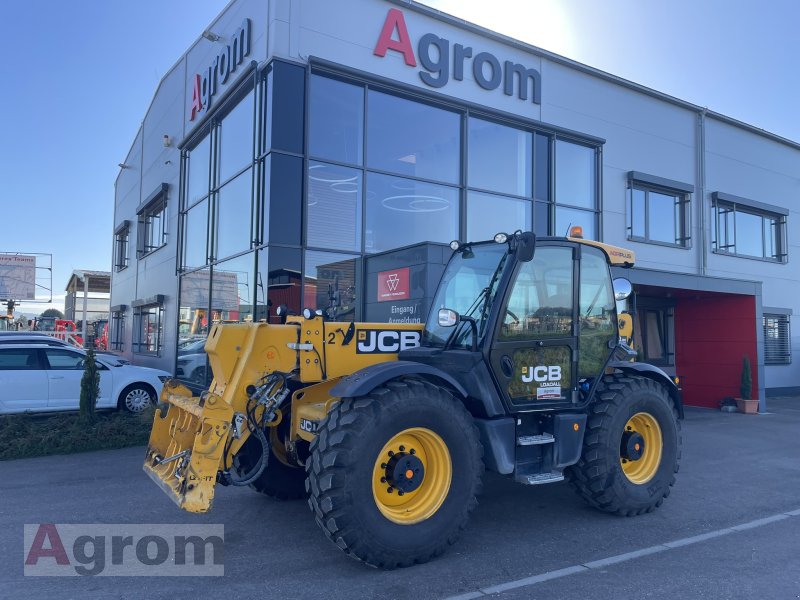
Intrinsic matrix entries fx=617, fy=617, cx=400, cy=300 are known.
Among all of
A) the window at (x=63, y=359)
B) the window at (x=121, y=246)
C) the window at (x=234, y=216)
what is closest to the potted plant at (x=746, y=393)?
the window at (x=234, y=216)

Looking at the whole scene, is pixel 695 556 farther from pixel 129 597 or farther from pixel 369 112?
pixel 369 112

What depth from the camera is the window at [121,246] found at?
22.9 meters

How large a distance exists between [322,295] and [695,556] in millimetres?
7201

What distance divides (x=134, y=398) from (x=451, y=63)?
9.08m

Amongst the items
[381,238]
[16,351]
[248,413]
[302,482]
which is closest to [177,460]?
[248,413]

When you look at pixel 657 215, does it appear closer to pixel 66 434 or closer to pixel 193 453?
pixel 66 434

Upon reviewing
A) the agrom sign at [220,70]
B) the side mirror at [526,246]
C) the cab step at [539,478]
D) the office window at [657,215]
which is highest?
the agrom sign at [220,70]

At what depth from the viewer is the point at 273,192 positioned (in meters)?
10.3

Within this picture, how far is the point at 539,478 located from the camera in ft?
16.8

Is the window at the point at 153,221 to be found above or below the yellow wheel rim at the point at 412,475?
above

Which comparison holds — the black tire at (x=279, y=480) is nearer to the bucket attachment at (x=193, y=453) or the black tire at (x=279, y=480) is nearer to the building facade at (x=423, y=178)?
the bucket attachment at (x=193, y=453)

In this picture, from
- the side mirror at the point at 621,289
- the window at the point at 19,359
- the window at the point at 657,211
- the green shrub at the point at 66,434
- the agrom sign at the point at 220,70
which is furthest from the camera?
the window at the point at 657,211

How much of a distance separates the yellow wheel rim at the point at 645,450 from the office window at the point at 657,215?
988 centimetres

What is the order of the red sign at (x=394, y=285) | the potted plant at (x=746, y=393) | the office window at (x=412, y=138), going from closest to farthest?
the red sign at (x=394, y=285) < the office window at (x=412, y=138) < the potted plant at (x=746, y=393)
